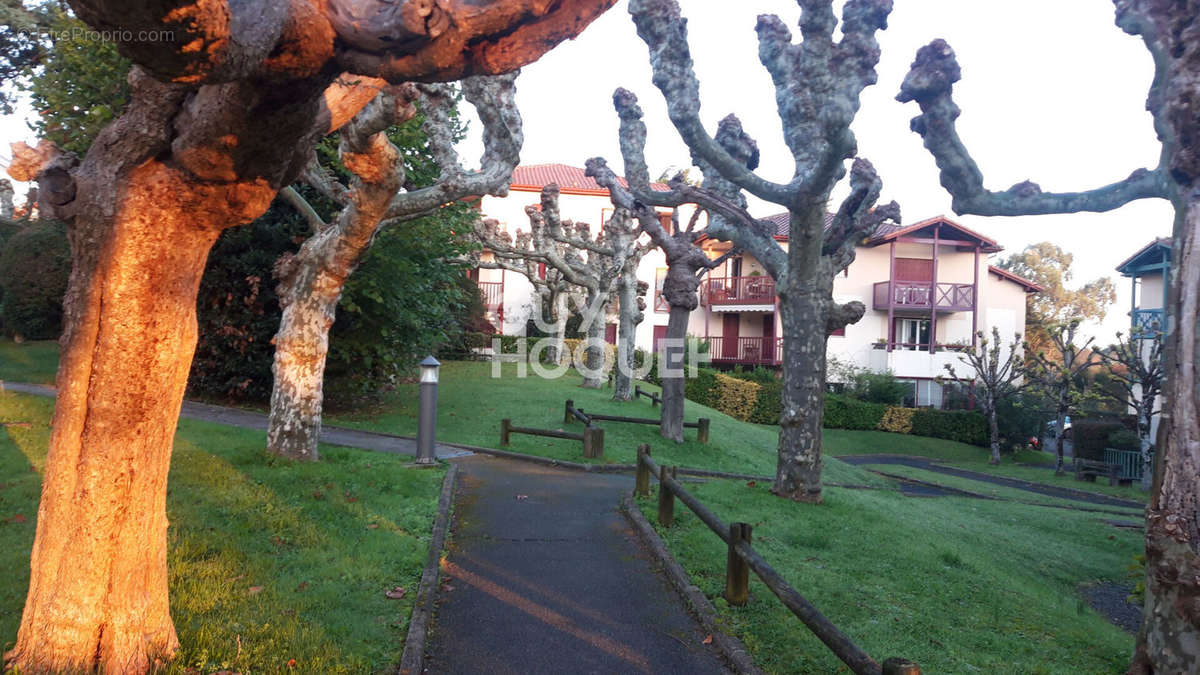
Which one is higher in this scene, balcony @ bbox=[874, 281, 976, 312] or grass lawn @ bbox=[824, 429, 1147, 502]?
balcony @ bbox=[874, 281, 976, 312]

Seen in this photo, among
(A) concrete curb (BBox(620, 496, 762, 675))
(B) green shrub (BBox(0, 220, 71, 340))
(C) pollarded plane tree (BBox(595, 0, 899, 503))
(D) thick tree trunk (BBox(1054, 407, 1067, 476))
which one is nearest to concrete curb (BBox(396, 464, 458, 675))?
(A) concrete curb (BBox(620, 496, 762, 675))

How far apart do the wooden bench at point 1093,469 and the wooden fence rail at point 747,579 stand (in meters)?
20.1

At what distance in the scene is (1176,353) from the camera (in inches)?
210

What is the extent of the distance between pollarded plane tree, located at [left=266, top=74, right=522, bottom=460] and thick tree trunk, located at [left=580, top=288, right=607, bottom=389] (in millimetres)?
14056

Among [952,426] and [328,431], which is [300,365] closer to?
[328,431]

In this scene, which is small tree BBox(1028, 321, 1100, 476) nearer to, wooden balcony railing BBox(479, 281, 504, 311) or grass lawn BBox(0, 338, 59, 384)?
wooden balcony railing BBox(479, 281, 504, 311)

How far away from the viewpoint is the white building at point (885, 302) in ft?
120

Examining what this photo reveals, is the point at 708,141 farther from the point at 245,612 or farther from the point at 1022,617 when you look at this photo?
the point at 245,612

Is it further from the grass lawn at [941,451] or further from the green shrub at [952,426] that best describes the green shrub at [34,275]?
the green shrub at [952,426]

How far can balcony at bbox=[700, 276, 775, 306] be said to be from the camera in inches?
1526

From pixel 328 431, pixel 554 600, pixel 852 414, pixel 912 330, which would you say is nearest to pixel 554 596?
pixel 554 600

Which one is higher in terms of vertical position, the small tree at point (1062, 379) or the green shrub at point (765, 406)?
the small tree at point (1062, 379)

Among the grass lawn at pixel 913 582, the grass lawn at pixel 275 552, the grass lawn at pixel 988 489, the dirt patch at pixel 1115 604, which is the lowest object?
the grass lawn at pixel 988 489

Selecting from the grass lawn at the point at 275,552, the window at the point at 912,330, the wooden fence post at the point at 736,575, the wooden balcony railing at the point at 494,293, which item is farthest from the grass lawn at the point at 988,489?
the wooden balcony railing at the point at 494,293
